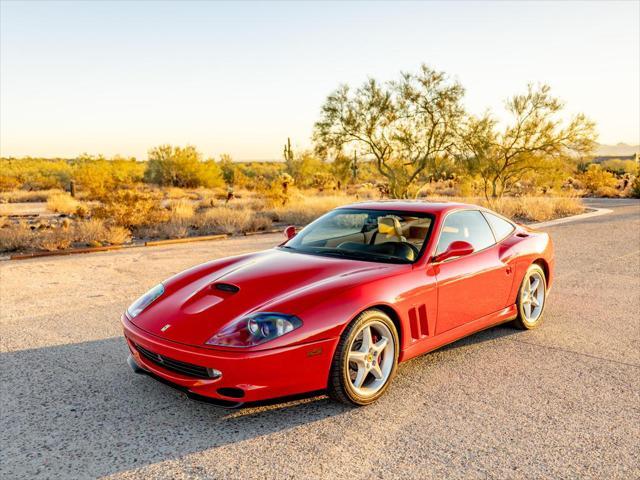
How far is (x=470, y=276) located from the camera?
185 inches

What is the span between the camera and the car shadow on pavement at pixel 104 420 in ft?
10.2

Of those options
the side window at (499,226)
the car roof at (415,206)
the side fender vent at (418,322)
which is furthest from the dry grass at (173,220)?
the side fender vent at (418,322)

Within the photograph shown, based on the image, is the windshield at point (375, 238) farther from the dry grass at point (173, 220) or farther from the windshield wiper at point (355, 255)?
the dry grass at point (173, 220)

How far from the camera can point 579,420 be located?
363 centimetres

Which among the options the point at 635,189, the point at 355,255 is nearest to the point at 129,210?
the point at 355,255

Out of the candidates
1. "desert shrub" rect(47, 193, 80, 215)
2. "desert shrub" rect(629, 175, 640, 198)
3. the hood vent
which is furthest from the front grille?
"desert shrub" rect(629, 175, 640, 198)

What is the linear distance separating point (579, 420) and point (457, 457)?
1.07 m

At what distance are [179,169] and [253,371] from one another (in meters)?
38.5

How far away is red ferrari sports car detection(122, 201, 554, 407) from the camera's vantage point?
340 cm

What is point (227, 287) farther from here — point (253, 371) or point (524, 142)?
point (524, 142)

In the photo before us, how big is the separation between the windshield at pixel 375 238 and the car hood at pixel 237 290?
22cm

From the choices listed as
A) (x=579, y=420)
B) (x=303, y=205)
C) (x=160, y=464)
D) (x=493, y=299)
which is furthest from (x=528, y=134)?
(x=160, y=464)

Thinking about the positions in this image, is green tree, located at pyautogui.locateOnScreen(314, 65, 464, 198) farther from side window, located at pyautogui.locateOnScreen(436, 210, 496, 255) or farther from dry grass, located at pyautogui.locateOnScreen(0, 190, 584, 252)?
side window, located at pyautogui.locateOnScreen(436, 210, 496, 255)

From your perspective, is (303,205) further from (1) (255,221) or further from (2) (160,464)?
(2) (160,464)
